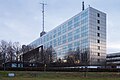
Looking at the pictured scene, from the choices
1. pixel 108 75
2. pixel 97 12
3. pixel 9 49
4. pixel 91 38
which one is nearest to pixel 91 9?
pixel 97 12

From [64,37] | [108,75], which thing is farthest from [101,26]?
[108,75]

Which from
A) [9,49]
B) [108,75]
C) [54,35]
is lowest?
[108,75]

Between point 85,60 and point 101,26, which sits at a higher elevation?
point 101,26

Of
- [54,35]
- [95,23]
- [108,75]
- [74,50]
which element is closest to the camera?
[108,75]

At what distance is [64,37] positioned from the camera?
429ft

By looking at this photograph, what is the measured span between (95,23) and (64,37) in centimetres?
2766

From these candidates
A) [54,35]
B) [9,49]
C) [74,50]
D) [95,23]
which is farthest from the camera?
[54,35]

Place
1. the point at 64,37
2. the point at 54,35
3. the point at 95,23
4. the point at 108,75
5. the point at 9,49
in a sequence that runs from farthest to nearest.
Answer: the point at 54,35
the point at 64,37
the point at 95,23
the point at 9,49
the point at 108,75

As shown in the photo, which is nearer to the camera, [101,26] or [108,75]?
[108,75]

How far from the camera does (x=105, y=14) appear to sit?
113 m

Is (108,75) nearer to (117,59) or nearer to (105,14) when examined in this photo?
(105,14)

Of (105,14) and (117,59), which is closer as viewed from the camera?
(105,14)

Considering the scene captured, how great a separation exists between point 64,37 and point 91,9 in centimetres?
3014

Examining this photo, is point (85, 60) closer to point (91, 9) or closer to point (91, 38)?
point (91, 38)
